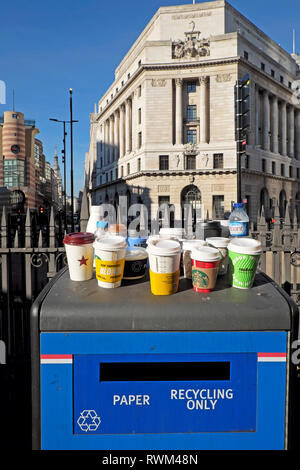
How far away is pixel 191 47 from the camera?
39.1 m

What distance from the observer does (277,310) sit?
81.0 inches

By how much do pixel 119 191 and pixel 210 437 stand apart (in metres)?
48.7

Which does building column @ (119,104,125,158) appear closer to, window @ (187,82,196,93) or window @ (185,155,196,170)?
window @ (187,82,196,93)

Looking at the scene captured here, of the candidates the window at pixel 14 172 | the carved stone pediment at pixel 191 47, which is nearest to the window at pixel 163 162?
the carved stone pediment at pixel 191 47

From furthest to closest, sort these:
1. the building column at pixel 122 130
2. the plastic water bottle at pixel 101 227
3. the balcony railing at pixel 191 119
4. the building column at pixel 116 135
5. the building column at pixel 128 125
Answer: the building column at pixel 116 135
the building column at pixel 122 130
the building column at pixel 128 125
the balcony railing at pixel 191 119
the plastic water bottle at pixel 101 227

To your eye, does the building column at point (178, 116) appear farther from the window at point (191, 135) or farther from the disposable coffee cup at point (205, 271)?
the disposable coffee cup at point (205, 271)

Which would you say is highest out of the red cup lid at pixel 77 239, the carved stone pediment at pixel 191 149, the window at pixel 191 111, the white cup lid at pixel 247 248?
the window at pixel 191 111

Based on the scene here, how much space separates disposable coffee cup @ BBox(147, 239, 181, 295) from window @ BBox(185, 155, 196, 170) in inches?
1546

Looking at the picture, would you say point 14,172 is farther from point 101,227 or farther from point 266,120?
point 101,227

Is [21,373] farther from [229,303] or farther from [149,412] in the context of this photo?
[229,303]

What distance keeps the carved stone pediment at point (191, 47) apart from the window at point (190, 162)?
1208 cm

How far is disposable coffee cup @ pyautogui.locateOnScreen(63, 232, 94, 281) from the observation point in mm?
2564

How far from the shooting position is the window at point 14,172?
6938 cm

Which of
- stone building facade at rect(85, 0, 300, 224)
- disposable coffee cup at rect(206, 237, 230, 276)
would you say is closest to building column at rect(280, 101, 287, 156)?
stone building facade at rect(85, 0, 300, 224)
